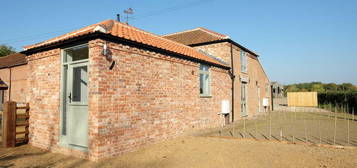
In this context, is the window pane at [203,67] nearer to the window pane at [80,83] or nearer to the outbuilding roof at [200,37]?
the outbuilding roof at [200,37]

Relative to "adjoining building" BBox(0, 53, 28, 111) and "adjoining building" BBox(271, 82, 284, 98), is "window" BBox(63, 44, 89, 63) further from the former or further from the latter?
"adjoining building" BBox(271, 82, 284, 98)

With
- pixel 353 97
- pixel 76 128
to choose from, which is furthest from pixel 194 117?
pixel 353 97

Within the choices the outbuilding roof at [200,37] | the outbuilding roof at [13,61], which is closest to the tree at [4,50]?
the outbuilding roof at [13,61]

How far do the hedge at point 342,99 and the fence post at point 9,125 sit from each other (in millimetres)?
23039

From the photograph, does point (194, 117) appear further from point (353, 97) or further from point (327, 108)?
point (327, 108)

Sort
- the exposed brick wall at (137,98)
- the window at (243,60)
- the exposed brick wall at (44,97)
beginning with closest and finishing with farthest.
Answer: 1. the exposed brick wall at (137,98)
2. the exposed brick wall at (44,97)
3. the window at (243,60)

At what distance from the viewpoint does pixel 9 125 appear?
6.68 metres

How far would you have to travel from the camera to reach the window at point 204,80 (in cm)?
1028

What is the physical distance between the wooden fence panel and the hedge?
2.33 ft

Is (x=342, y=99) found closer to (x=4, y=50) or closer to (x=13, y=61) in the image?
(x=13, y=61)

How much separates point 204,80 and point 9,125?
792cm

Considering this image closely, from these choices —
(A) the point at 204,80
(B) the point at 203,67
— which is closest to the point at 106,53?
(B) the point at 203,67

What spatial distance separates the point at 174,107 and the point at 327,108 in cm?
2277

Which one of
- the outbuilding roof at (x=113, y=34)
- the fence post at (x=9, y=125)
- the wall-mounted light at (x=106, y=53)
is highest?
the outbuilding roof at (x=113, y=34)
